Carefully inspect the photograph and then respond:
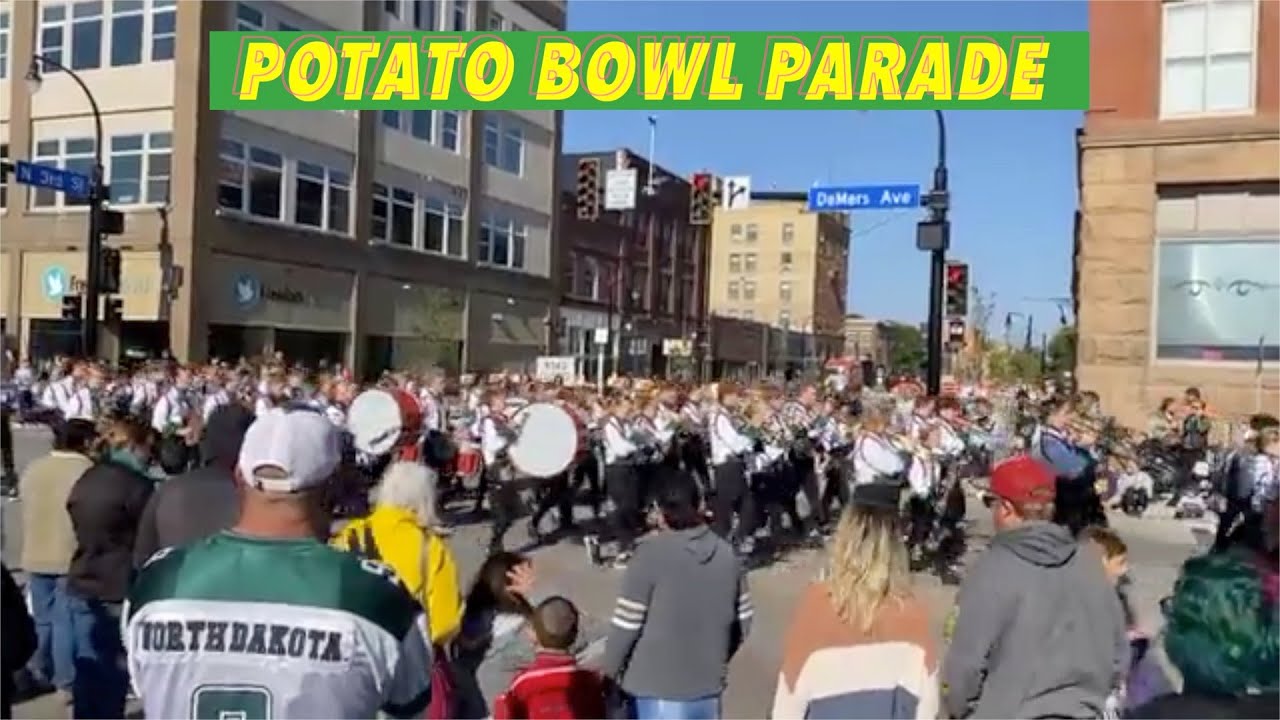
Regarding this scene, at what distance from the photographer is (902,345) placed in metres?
137

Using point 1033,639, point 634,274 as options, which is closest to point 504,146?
point 634,274

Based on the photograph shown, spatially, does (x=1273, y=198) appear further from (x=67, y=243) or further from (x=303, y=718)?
(x=67, y=243)

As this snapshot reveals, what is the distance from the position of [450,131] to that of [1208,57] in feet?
101

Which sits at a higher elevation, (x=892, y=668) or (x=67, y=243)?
(x=67, y=243)

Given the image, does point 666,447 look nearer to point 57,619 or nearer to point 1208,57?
point 57,619

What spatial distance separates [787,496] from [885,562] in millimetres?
10493

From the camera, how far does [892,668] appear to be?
398 centimetres

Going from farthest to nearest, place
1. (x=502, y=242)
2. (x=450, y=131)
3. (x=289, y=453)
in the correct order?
(x=502, y=242), (x=450, y=131), (x=289, y=453)

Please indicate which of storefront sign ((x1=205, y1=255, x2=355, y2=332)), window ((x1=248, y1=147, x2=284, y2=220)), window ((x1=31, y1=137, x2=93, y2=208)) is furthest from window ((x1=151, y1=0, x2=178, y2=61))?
storefront sign ((x1=205, y1=255, x2=355, y2=332))

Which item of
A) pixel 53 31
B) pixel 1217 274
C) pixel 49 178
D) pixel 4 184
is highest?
pixel 53 31

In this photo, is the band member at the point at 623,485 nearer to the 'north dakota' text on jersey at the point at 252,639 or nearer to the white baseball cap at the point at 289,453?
the white baseball cap at the point at 289,453

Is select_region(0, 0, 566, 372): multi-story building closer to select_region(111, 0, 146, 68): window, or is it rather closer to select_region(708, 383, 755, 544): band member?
select_region(111, 0, 146, 68): window

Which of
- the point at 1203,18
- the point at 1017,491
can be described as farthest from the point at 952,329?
the point at 1017,491

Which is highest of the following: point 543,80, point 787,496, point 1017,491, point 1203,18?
point 1203,18
